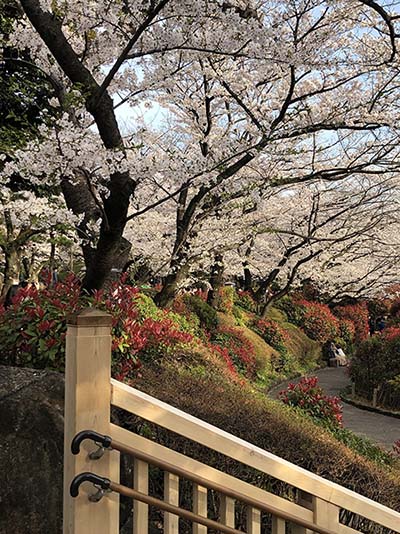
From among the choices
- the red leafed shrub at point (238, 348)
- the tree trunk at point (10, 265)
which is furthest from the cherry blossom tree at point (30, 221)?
the red leafed shrub at point (238, 348)

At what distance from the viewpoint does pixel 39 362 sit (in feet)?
15.9

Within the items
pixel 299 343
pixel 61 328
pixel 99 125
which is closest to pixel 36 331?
pixel 61 328

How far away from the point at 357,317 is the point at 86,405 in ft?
78.8

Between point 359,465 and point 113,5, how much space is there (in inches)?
185

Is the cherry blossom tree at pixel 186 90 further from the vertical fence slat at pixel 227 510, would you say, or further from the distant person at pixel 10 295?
the vertical fence slat at pixel 227 510

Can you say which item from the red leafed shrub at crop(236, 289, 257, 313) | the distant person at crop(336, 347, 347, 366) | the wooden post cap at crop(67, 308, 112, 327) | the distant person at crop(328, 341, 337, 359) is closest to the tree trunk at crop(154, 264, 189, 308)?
the wooden post cap at crop(67, 308, 112, 327)

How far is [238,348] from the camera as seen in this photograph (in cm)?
1408

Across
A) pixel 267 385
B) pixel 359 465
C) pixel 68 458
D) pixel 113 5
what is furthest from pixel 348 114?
pixel 267 385

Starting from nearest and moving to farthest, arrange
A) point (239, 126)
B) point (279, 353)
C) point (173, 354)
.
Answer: point (173, 354), point (239, 126), point (279, 353)

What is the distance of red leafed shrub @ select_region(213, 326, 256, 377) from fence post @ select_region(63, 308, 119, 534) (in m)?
11.1

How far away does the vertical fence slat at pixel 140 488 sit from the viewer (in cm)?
212

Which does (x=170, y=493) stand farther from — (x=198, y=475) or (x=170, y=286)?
(x=170, y=286)

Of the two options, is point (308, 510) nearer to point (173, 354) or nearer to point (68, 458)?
point (68, 458)

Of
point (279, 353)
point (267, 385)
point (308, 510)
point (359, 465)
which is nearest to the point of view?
point (308, 510)
